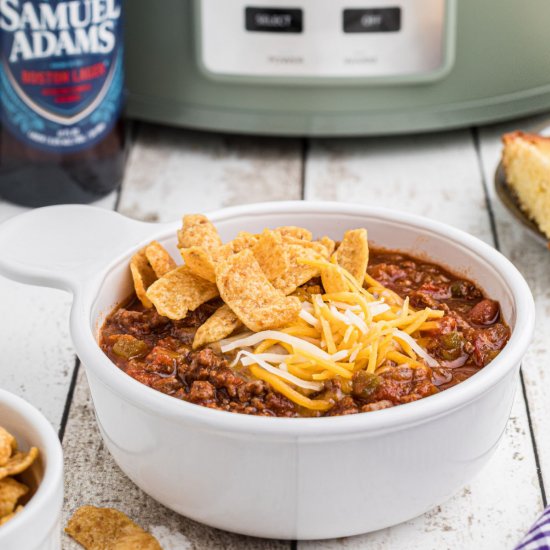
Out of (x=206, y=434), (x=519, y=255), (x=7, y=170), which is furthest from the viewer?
(x=7, y=170)

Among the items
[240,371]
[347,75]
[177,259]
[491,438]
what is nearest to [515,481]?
[491,438]

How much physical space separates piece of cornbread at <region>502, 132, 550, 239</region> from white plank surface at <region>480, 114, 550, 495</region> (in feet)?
0.30

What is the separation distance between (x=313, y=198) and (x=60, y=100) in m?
0.59

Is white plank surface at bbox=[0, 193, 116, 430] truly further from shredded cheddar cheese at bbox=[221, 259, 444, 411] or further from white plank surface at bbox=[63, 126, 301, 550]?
A: shredded cheddar cheese at bbox=[221, 259, 444, 411]

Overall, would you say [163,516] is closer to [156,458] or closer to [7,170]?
[156,458]

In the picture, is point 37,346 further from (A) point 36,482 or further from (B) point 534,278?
(B) point 534,278

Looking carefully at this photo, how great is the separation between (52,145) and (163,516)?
1072 millimetres

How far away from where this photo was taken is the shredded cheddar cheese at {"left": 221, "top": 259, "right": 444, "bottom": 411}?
1.26 m

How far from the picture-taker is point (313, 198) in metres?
2.26

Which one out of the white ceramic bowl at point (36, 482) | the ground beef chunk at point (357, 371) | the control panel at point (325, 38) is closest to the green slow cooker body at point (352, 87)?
the control panel at point (325, 38)

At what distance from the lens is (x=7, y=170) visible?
221 centimetres

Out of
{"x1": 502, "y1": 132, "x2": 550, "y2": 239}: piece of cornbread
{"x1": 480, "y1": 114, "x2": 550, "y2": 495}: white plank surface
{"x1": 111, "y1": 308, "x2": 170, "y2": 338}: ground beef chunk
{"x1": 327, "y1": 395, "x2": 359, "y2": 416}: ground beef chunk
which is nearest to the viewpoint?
{"x1": 327, "y1": 395, "x2": 359, "y2": 416}: ground beef chunk

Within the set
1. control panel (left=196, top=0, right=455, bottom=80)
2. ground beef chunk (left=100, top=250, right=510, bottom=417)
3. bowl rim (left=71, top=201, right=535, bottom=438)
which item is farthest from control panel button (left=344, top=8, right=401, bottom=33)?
bowl rim (left=71, top=201, right=535, bottom=438)

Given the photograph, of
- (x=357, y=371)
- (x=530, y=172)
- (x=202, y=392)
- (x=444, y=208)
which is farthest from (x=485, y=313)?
(x=444, y=208)
